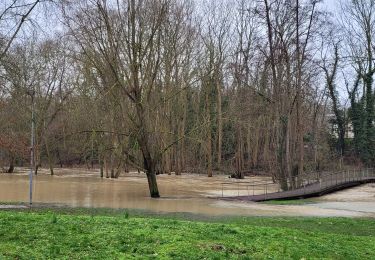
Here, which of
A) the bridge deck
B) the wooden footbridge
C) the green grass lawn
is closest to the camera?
the green grass lawn

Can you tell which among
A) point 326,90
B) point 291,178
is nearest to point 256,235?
point 291,178

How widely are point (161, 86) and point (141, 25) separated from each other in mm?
18821

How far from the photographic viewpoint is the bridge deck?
3030cm

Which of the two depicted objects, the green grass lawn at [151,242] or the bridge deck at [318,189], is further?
the bridge deck at [318,189]

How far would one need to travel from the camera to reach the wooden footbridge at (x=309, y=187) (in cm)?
3117

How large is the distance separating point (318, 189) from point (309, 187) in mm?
1523

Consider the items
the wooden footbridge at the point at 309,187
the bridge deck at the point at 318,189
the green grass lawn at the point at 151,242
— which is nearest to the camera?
the green grass lawn at the point at 151,242

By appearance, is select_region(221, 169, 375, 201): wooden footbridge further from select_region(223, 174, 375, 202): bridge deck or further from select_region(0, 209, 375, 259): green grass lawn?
select_region(0, 209, 375, 259): green grass lawn

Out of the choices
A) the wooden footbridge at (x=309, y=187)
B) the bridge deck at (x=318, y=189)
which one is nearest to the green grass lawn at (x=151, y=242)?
the bridge deck at (x=318, y=189)

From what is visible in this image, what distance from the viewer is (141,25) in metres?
30.2

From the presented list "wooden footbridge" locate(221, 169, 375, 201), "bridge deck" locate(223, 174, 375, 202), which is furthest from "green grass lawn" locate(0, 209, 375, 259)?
"wooden footbridge" locate(221, 169, 375, 201)

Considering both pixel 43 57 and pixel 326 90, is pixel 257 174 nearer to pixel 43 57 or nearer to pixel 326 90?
pixel 326 90

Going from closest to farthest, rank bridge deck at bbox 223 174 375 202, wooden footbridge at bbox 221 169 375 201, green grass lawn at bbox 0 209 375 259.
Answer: green grass lawn at bbox 0 209 375 259 < bridge deck at bbox 223 174 375 202 < wooden footbridge at bbox 221 169 375 201

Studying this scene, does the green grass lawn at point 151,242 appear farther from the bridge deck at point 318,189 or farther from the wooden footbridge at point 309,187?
the wooden footbridge at point 309,187
